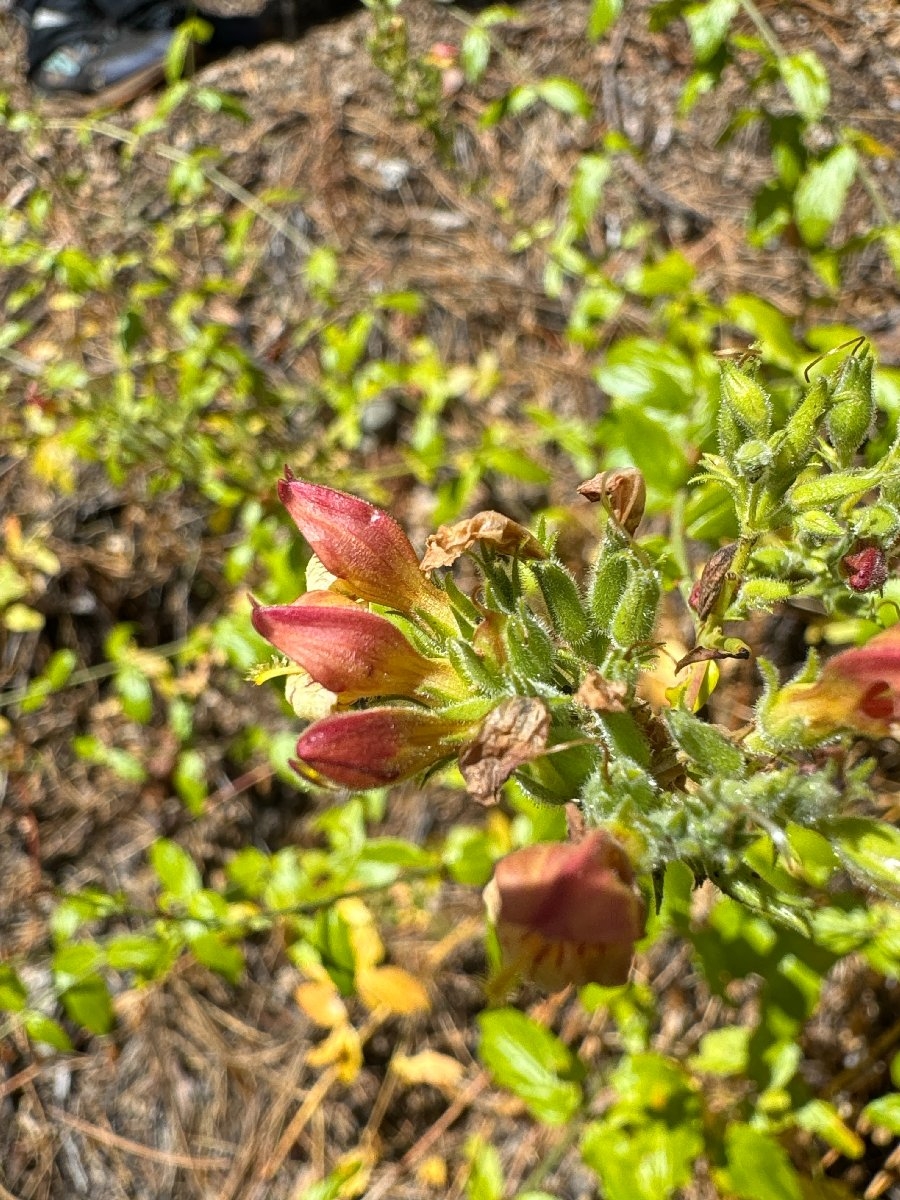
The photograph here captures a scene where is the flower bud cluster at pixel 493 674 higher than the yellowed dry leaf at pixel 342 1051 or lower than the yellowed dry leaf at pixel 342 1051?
higher

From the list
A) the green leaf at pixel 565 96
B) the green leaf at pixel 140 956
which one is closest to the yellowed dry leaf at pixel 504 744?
the green leaf at pixel 140 956

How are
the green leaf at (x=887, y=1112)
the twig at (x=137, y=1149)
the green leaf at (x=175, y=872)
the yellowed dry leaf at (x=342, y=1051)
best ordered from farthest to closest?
the twig at (x=137, y=1149), the yellowed dry leaf at (x=342, y=1051), the green leaf at (x=175, y=872), the green leaf at (x=887, y=1112)

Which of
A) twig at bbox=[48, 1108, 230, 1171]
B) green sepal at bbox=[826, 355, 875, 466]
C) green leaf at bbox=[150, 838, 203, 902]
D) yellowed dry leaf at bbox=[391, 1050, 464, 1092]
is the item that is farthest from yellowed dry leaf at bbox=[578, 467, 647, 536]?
twig at bbox=[48, 1108, 230, 1171]

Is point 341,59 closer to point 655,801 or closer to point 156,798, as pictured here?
point 156,798

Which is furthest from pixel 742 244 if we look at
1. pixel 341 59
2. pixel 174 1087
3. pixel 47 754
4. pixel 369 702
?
pixel 174 1087

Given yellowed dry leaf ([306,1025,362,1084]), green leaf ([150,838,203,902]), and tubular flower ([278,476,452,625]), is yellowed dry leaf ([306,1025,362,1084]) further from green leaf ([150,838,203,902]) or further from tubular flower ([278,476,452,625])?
tubular flower ([278,476,452,625])

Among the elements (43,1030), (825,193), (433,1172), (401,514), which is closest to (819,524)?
(825,193)

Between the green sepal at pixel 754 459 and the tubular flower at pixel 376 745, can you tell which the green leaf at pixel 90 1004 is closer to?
the tubular flower at pixel 376 745

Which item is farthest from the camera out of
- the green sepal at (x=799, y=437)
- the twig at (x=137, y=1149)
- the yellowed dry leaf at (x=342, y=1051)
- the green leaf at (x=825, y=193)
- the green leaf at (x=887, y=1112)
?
the twig at (x=137, y=1149)
